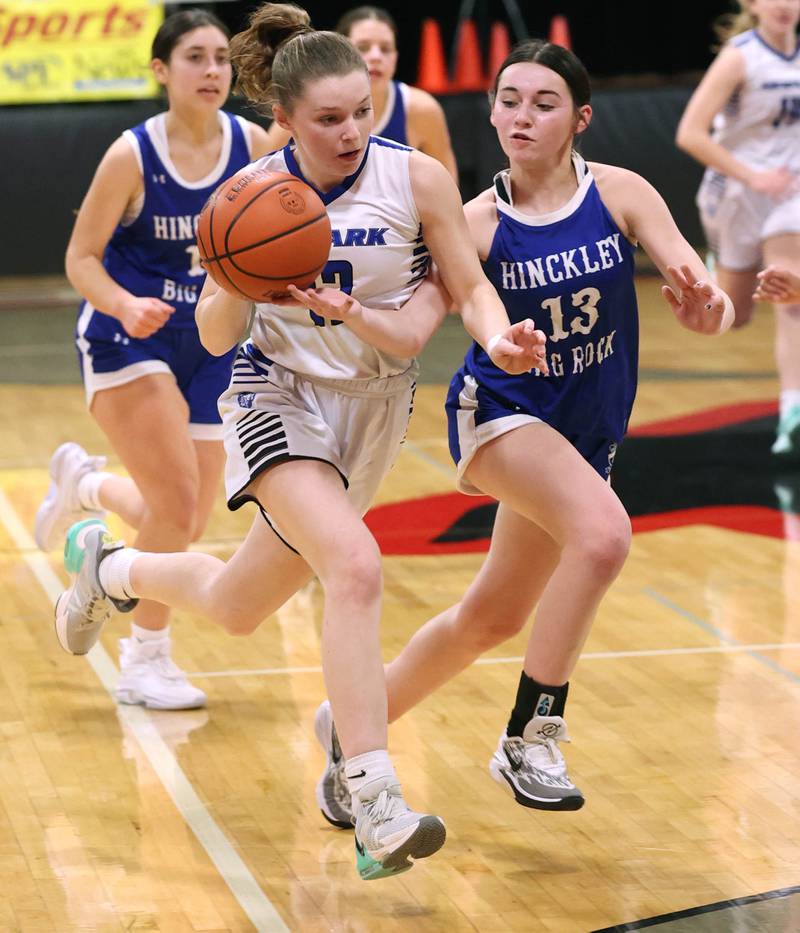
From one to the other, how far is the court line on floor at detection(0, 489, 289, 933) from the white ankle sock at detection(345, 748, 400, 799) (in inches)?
14.5

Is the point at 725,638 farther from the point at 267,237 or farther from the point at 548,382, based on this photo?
the point at 267,237

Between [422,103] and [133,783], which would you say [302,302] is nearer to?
[133,783]

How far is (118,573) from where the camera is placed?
4.30 m

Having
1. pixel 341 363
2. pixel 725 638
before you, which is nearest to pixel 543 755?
pixel 341 363

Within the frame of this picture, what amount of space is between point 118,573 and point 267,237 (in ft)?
4.30

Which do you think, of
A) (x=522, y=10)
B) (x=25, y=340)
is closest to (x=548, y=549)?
(x=25, y=340)

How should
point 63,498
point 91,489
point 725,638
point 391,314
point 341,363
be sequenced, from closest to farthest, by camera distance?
1. point 391,314
2. point 341,363
3. point 725,638
4. point 91,489
5. point 63,498

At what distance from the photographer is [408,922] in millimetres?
3430

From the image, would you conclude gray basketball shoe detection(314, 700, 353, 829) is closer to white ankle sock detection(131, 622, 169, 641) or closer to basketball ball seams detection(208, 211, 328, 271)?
white ankle sock detection(131, 622, 169, 641)

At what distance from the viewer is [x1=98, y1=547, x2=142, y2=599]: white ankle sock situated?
4.29 m

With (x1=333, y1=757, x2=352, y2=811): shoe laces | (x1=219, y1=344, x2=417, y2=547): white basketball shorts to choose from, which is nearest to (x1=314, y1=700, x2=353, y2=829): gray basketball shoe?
(x1=333, y1=757, x2=352, y2=811): shoe laces

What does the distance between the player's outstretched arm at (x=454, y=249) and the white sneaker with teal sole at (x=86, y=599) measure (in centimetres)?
133

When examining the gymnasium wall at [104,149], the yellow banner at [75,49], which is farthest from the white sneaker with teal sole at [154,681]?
the yellow banner at [75,49]

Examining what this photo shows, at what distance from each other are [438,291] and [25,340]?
8485 mm
